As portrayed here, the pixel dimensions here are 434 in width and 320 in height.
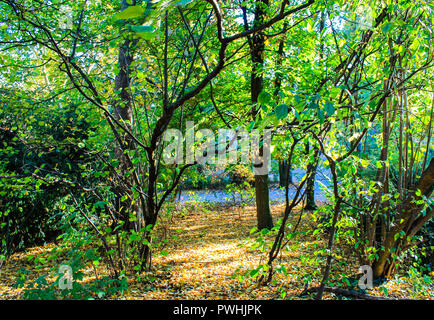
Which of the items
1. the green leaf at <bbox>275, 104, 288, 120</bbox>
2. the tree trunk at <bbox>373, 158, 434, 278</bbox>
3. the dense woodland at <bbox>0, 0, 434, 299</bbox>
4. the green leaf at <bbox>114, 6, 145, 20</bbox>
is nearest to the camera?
the green leaf at <bbox>114, 6, 145, 20</bbox>

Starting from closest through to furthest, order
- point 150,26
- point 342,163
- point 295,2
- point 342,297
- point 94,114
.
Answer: point 150,26 → point 342,163 → point 342,297 → point 94,114 → point 295,2

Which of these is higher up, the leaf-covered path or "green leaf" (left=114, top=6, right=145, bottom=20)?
"green leaf" (left=114, top=6, right=145, bottom=20)

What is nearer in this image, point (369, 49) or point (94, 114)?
point (369, 49)

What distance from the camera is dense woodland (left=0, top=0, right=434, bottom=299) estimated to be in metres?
2.09

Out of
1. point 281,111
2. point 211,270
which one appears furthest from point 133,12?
point 211,270

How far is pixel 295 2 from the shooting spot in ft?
19.5

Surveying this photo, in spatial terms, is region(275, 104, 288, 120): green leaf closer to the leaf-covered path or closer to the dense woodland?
the dense woodland

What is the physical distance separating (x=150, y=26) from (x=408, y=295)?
342 centimetres

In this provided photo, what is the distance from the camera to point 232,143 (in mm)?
3619

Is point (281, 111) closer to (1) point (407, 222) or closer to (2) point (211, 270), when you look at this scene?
(1) point (407, 222)

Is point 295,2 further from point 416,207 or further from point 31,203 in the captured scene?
point 31,203

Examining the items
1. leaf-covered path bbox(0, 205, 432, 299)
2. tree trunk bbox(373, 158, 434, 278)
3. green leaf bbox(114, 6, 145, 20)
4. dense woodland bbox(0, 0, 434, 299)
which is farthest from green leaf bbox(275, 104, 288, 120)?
tree trunk bbox(373, 158, 434, 278)
